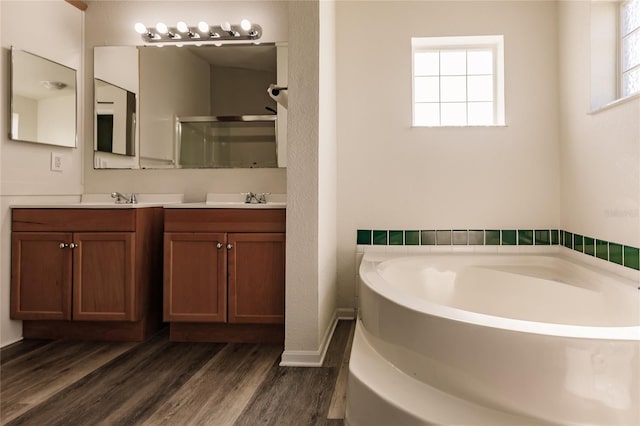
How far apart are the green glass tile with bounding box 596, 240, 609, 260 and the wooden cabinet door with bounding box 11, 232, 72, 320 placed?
9.76 feet

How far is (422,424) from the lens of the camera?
1226 millimetres

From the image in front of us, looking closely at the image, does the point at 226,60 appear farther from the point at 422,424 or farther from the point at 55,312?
the point at 422,424

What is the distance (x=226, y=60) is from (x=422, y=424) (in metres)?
2.69

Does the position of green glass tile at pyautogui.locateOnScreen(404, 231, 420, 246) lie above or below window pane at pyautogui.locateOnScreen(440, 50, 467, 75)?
below

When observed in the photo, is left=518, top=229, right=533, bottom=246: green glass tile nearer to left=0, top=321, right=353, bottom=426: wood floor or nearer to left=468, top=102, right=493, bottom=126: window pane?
left=468, top=102, right=493, bottom=126: window pane

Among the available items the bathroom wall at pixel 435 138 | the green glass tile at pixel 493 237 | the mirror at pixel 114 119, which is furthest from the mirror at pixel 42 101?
the green glass tile at pixel 493 237

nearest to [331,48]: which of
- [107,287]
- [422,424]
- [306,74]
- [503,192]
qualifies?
[306,74]

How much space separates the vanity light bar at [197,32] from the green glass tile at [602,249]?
8.28 ft

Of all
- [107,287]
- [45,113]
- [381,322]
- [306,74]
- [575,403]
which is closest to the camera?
[575,403]

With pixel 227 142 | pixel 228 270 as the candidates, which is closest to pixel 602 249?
pixel 228 270

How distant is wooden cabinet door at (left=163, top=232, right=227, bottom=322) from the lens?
246 centimetres

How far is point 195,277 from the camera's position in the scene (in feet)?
8.16

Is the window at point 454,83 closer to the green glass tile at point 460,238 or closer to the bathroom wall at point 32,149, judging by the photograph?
the green glass tile at point 460,238

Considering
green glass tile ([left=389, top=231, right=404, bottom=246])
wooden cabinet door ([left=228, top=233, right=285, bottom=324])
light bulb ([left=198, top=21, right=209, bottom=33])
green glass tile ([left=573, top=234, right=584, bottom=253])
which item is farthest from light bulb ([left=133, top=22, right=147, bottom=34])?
green glass tile ([left=573, top=234, right=584, bottom=253])
